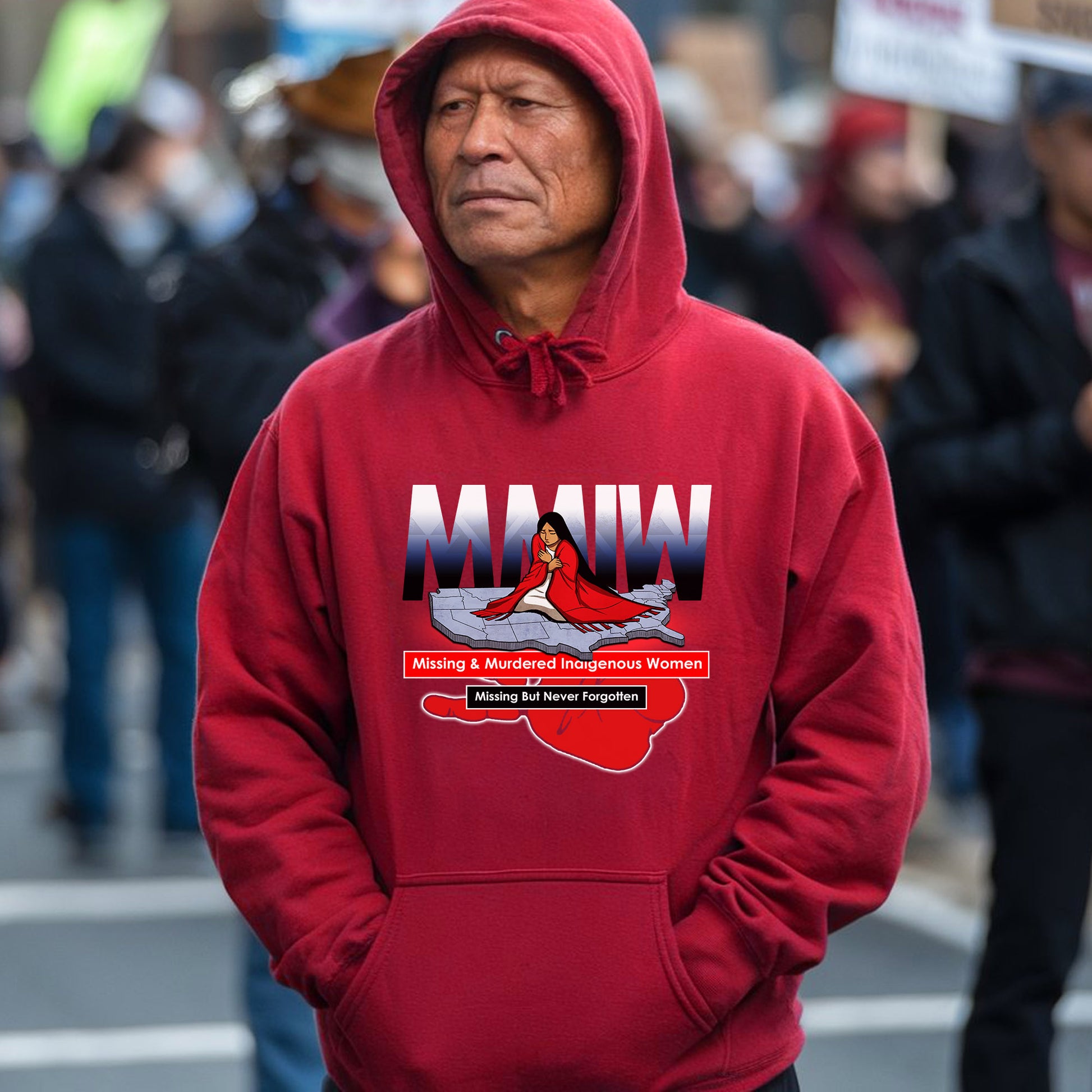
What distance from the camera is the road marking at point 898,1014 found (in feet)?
19.9

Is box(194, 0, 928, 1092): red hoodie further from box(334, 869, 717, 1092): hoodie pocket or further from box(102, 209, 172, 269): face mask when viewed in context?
box(102, 209, 172, 269): face mask

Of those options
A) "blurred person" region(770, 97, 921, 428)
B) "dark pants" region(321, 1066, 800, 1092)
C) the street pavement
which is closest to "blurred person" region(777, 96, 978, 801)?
"blurred person" region(770, 97, 921, 428)

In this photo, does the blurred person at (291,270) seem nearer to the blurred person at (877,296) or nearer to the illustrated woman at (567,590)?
the illustrated woman at (567,590)

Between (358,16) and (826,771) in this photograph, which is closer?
(826,771)

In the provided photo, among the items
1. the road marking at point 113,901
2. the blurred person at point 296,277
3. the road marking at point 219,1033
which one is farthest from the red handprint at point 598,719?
the road marking at point 113,901

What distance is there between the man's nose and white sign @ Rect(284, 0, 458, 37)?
14.4 feet

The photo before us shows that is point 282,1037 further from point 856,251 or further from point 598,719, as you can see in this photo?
point 856,251

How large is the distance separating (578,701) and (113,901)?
5.20m

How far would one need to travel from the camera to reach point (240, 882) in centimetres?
283

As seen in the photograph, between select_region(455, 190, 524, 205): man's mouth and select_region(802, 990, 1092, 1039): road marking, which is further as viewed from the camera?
select_region(802, 990, 1092, 1039): road marking

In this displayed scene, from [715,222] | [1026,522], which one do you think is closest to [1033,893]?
[1026,522]

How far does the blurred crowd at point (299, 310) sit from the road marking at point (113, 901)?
43 centimetres

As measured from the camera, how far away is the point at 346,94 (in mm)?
4953

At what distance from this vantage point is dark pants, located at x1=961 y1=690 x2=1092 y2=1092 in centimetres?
418
